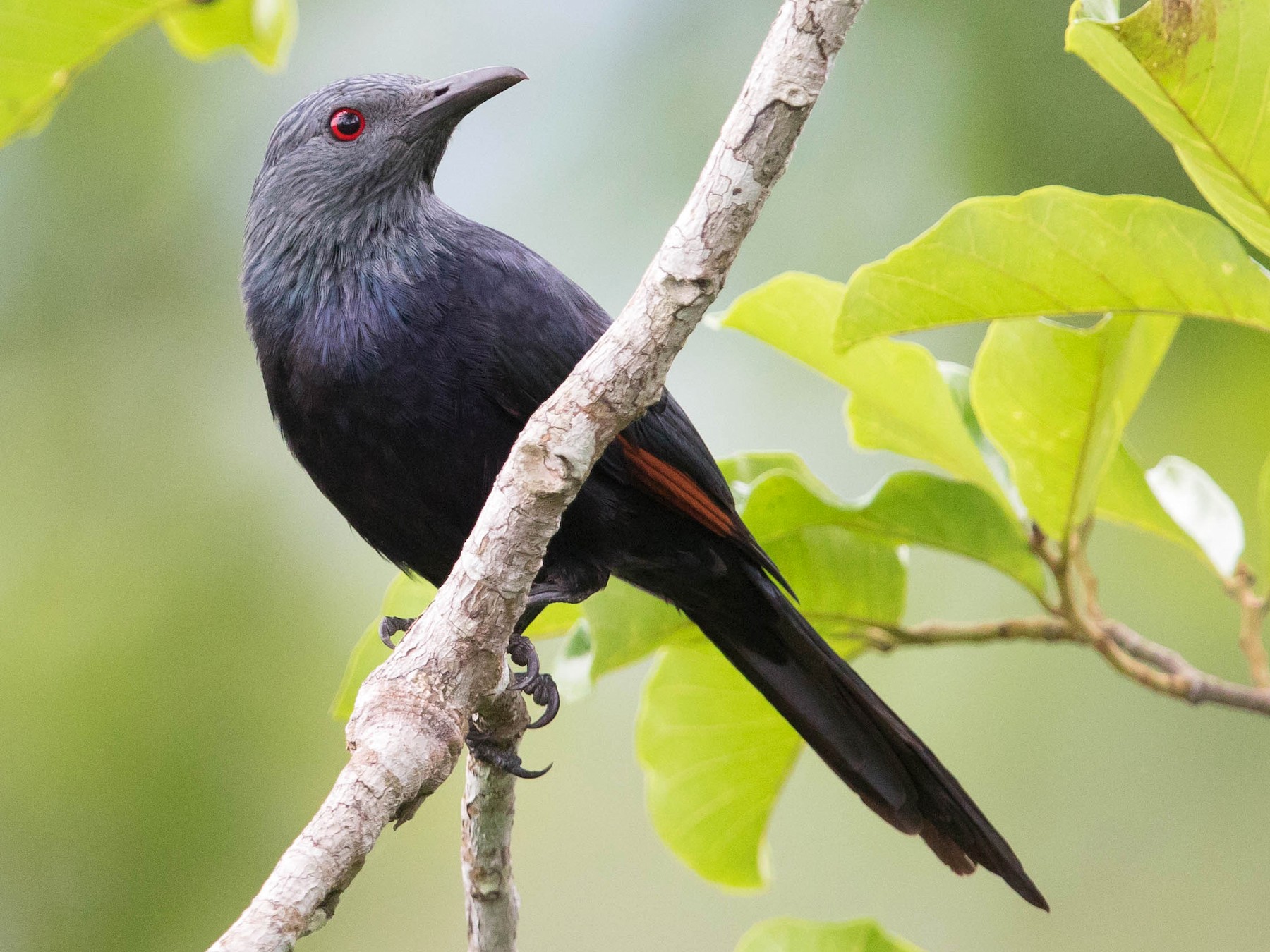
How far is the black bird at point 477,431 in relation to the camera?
256 centimetres

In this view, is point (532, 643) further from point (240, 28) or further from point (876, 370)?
point (240, 28)

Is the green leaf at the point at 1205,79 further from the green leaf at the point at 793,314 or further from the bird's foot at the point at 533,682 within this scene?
the bird's foot at the point at 533,682

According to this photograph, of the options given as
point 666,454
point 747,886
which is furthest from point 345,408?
point 747,886

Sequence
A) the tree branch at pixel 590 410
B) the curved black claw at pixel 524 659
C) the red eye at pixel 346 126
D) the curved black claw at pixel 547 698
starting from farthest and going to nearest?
the red eye at pixel 346 126, the curved black claw at pixel 547 698, the curved black claw at pixel 524 659, the tree branch at pixel 590 410

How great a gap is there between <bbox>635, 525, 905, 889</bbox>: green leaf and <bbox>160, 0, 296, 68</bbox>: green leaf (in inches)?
59.3

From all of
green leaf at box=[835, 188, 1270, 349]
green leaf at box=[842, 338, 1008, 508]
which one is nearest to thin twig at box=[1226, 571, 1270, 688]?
green leaf at box=[842, 338, 1008, 508]

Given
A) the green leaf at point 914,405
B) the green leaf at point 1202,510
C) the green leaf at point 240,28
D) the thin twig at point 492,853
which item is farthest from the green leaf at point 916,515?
the green leaf at point 240,28

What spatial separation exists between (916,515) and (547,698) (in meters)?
0.81

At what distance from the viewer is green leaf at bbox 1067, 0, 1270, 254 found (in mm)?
1792

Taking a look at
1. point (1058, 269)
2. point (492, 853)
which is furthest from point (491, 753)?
point (1058, 269)

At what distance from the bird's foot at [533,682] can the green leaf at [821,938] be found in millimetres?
557

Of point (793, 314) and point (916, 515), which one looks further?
point (916, 515)

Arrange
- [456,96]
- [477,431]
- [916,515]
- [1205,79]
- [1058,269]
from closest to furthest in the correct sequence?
1. [1205,79]
2. [1058,269]
3. [916,515]
4. [477,431]
5. [456,96]

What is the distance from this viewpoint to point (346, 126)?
3.17 m
